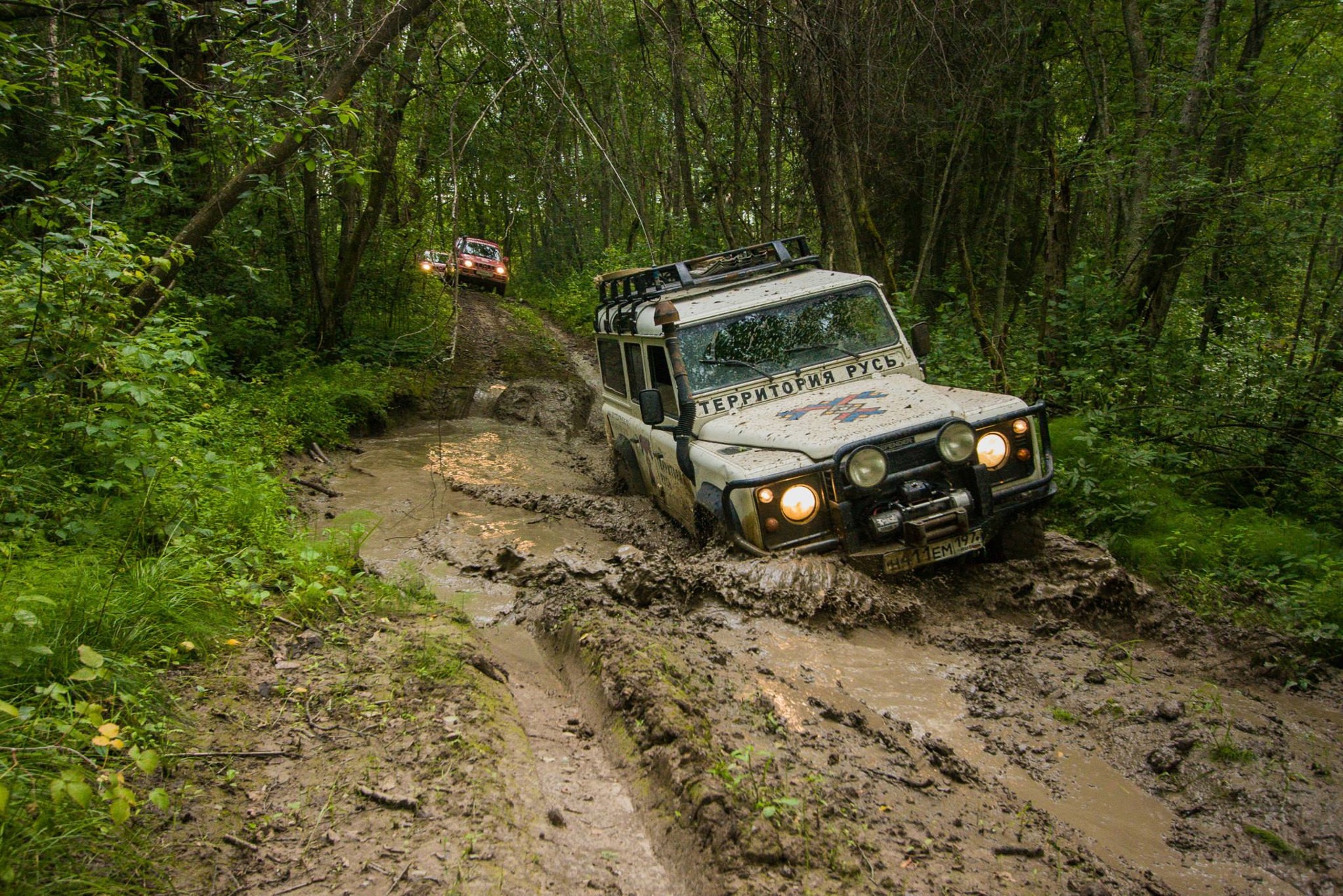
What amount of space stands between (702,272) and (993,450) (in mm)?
3147

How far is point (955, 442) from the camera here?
4297mm

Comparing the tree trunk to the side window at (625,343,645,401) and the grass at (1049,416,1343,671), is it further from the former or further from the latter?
the grass at (1049,416,1343,671)

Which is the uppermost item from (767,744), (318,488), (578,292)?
(578,292)

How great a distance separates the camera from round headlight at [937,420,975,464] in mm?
4289

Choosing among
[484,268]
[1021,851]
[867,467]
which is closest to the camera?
[1021,851]

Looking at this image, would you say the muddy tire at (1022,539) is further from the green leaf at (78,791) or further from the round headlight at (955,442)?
the green leaf at (78,791)

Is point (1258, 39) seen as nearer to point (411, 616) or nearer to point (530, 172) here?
point (530, 172)

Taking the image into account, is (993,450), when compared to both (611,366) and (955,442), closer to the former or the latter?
(955,442)

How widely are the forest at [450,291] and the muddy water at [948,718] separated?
147 cm

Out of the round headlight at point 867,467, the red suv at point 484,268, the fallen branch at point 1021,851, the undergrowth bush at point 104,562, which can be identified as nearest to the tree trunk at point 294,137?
the undergrowth bush at point 104,562

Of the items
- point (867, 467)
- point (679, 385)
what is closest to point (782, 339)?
point (679, 385)

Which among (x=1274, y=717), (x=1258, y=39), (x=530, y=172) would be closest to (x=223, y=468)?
(x=530, y=172)

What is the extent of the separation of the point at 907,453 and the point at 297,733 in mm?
3162

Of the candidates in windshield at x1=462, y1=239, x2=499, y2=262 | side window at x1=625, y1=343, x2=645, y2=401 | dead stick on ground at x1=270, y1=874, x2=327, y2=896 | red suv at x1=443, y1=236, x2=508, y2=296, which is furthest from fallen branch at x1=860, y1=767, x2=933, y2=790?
windshield at x1=462, y1=239, x2=499, y2=262
